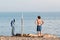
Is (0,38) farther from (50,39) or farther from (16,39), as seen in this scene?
(50,39)

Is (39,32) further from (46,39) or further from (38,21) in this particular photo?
(46,39)

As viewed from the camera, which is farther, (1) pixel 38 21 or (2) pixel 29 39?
(1) pixel 38 21

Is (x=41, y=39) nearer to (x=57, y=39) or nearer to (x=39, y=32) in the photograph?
(x=57, y=39)

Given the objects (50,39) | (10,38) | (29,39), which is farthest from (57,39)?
(10,38)

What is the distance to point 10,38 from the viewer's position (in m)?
17.9

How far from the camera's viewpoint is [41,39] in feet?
58.3

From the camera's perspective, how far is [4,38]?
17984 mm

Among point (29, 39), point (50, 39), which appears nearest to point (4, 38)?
point (29, 39)

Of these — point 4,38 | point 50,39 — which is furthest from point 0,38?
point 50,39

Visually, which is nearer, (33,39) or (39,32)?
(33,39)

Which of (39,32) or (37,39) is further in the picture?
(39,32)

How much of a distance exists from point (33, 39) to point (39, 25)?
6.95ft

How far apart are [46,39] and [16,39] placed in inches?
67.0

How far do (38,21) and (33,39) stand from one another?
7.02ft
